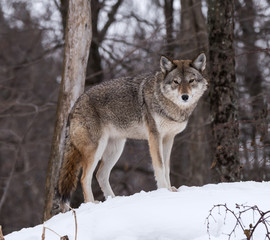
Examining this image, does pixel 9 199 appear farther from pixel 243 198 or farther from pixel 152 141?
pixel 243 198

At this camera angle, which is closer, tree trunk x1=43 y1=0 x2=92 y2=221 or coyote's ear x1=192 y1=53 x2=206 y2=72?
coyote's ear x1=192 y1=53 x2=206 y2=72

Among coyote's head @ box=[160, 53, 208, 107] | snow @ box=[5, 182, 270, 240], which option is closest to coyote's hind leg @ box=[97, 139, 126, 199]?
coyote's head @ box=[160, 53, 208, 107]

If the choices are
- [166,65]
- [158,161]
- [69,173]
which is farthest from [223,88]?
[69,173]

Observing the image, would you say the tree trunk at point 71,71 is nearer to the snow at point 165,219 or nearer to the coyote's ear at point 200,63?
the coyote's ear at point 200,63

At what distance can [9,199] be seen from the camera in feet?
76.0

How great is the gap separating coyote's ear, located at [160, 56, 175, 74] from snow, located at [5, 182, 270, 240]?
237cm

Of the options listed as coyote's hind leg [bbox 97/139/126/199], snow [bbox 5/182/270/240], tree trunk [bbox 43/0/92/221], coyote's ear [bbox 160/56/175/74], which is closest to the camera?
snow [bbox 5/182/270/240]

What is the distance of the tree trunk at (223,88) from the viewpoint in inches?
310

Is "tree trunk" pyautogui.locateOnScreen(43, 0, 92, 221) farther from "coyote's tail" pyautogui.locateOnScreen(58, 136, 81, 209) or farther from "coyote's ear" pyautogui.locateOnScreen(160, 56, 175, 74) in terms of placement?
"coyote's ear" pyautogui.locateOnScreen(160, 56, 175, 74)

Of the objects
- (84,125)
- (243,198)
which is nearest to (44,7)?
(84,125)

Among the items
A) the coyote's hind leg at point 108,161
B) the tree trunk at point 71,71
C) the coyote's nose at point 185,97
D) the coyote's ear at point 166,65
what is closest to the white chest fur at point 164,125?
the coyote's nose at point 185,97

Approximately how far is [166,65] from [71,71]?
2.60m

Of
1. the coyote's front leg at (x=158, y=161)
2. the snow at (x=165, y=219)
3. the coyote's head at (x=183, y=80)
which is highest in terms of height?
the coyote's head at (x=183, y=80)

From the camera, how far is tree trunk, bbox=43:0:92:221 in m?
8.86
